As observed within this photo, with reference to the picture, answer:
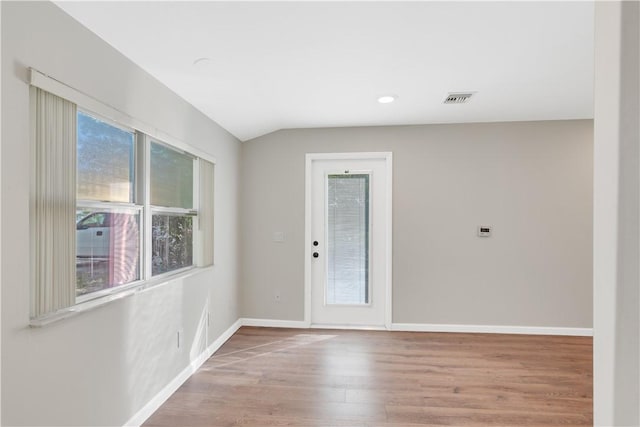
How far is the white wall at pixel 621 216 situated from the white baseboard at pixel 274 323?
3531mm

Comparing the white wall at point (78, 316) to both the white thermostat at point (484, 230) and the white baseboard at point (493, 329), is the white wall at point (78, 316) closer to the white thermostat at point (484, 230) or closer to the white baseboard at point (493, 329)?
the white baseboard at point (493, 329)

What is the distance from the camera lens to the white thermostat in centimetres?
379

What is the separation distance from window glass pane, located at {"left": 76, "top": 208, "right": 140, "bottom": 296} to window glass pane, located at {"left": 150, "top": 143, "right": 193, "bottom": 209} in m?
0.31

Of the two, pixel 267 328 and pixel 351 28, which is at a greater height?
pixel 351 28

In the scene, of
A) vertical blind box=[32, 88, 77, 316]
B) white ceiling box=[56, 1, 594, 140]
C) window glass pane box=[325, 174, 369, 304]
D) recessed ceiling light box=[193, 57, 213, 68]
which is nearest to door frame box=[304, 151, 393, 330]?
window glass pane box=[325, 174, 369, 304]

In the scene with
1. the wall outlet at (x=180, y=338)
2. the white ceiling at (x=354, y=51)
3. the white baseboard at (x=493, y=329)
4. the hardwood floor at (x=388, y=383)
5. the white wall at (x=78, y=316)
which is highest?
the white ceiling at (x=354, y=51)

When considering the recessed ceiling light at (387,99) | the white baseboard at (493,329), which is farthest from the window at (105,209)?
the white baseboard at (493,329)

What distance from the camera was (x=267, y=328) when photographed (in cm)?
396

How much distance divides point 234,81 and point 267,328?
9.32ft

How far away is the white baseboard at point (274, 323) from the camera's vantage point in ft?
13.1

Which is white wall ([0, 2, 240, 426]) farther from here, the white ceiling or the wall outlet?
the white ceiling

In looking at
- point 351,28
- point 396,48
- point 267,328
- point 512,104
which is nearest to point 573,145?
point 512,104

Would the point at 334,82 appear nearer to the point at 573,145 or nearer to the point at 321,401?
the point at 321,401

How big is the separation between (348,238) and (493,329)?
2.00 metres
